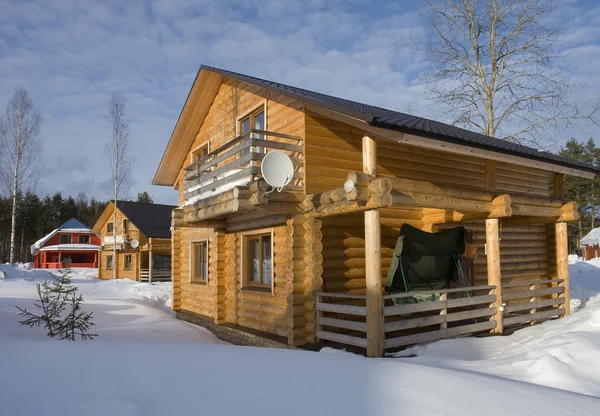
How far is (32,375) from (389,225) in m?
7.42

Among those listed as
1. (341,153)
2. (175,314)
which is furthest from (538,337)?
(175,314)

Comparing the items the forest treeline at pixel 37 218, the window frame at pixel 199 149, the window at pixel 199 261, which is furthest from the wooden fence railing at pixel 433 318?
the forest treeline at pixel 37 218

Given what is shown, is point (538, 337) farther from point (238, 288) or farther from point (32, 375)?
point (32, 375)

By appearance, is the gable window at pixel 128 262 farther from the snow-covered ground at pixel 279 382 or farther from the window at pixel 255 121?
the snow-covered ground at pixel 279 382

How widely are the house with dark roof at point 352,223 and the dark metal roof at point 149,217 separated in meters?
19.0

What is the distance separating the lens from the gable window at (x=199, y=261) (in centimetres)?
1411

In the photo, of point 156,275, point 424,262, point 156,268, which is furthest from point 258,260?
point 156,268

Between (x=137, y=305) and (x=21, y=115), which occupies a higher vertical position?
(x=21, y=115)

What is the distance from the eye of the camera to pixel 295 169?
9477mm

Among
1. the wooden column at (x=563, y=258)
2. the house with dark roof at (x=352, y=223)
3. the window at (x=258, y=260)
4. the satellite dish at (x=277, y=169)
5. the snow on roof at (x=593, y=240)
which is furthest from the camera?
the snow on roof at (x=593, y=240)

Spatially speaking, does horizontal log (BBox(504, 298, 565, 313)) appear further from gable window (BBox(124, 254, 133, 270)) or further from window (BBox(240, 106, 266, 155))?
gable window (BBox(124, 254, 133, 270))

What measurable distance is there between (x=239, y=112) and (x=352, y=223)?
4.62 metres

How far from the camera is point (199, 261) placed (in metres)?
14.5

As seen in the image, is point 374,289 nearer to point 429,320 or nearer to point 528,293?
point 429,320
